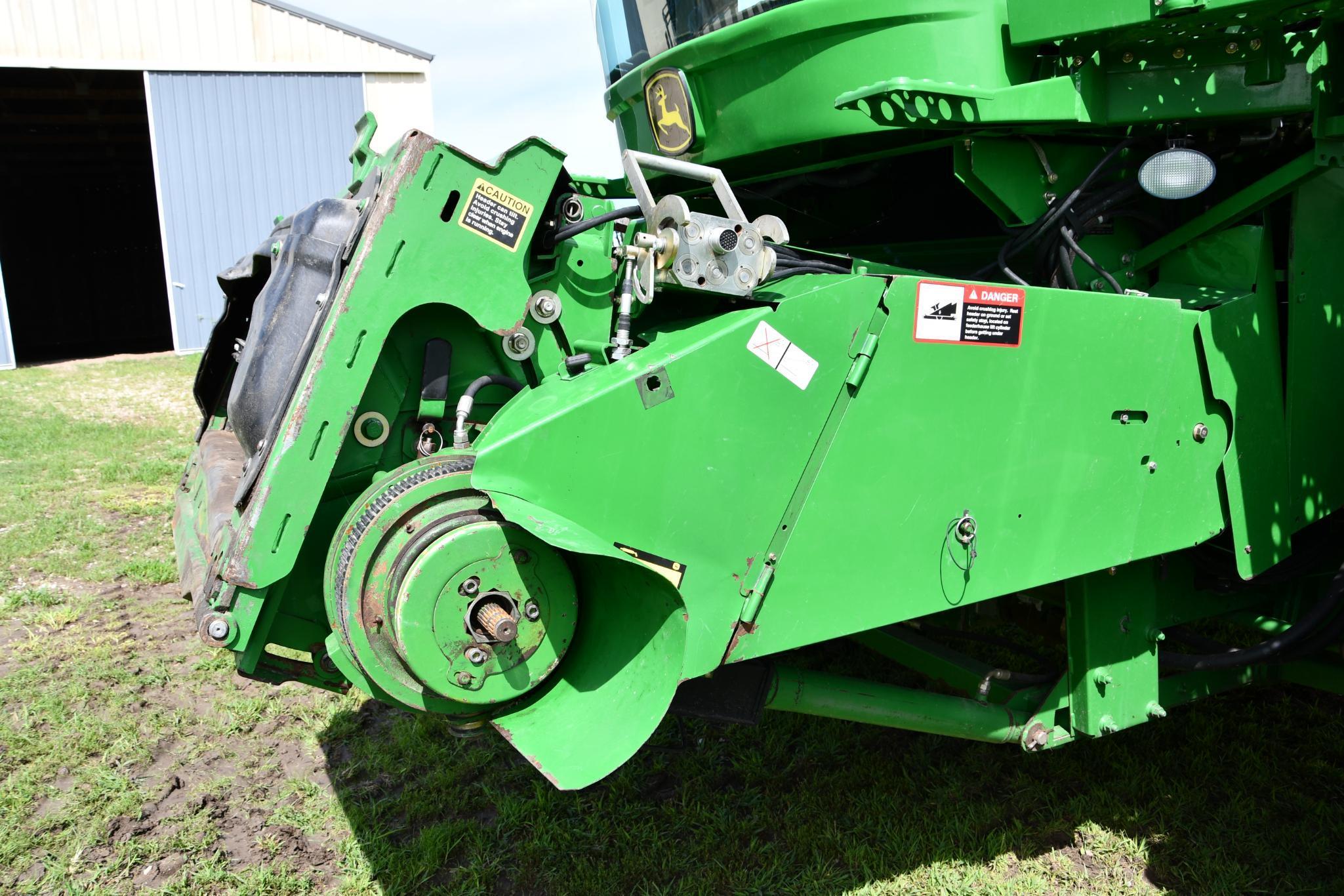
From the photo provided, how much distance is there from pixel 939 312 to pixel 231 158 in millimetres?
13685

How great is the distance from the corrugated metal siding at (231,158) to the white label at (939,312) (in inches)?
503

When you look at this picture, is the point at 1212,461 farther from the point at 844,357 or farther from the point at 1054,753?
the point at 1054,753

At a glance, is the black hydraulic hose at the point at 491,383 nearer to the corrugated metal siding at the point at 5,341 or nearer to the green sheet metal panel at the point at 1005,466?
the green sheet metal panel at the point at 1005,466

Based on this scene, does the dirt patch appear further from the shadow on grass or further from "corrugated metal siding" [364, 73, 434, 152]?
"corrugated metal siding" [364, 73, 434, 152]

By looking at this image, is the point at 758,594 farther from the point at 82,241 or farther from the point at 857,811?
the point at 82,241

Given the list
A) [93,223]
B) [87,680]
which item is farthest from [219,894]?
[93,223]

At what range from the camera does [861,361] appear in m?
2.04

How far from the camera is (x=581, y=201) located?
2.41 m

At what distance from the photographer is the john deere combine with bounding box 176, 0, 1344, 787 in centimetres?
201

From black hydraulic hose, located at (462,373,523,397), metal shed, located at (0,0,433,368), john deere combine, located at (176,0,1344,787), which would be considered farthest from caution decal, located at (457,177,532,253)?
metal shed, located at (0,0,433,368)

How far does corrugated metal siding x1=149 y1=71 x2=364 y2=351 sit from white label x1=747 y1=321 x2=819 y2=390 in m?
12.7

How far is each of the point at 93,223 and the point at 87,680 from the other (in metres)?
21.0

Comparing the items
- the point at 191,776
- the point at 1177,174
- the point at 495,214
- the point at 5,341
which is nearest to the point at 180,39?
the point at 5,341

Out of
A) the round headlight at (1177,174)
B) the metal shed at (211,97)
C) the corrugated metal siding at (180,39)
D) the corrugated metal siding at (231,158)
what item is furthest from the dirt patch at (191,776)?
the corrugated metal siding at (180,39)
